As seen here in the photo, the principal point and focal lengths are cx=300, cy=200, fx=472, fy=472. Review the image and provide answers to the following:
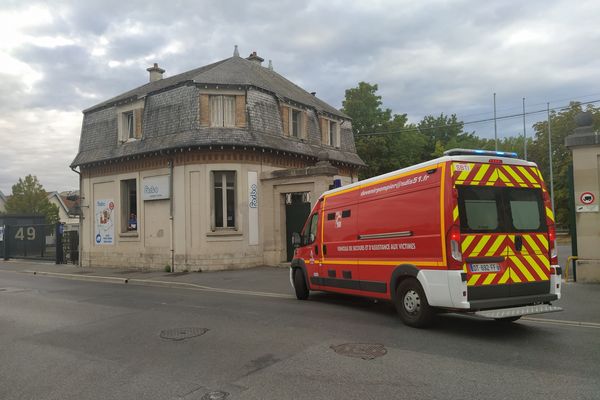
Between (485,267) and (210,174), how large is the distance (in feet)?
43.5

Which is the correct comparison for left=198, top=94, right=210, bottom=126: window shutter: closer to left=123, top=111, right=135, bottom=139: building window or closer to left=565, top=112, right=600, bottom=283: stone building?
left=123, top=111, right=135, bottom=139: building window

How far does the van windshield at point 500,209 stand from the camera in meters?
6.93

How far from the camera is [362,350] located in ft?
20.2

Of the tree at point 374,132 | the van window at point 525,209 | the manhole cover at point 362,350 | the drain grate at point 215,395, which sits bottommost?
the manhole cover at point 362,350

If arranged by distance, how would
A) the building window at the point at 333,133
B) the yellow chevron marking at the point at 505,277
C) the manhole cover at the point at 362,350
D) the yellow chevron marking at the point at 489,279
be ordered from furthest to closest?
the building window at the point at 333,133, the yellow chevron marking at the point at 505,277, the yellow chevron marking at the point at 489,279, the manhole cover at the point at 362,350

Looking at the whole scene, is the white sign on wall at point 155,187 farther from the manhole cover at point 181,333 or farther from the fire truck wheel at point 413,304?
the fire truck wheel at point 413,304

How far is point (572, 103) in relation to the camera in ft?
146

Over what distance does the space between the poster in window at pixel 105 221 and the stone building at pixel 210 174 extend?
125 mm

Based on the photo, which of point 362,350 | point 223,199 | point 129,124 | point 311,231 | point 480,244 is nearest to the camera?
point 362,350

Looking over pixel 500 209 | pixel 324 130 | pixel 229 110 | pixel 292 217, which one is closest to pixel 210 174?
pixel 229 110

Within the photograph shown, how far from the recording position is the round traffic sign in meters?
11.6

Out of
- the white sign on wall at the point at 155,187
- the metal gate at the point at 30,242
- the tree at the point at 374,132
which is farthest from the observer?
the tree at the point at 374,132

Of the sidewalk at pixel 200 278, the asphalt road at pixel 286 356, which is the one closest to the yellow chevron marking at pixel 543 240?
the asphalt road at pixel 286 356

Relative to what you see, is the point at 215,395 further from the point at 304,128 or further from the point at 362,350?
the point at 304,128
